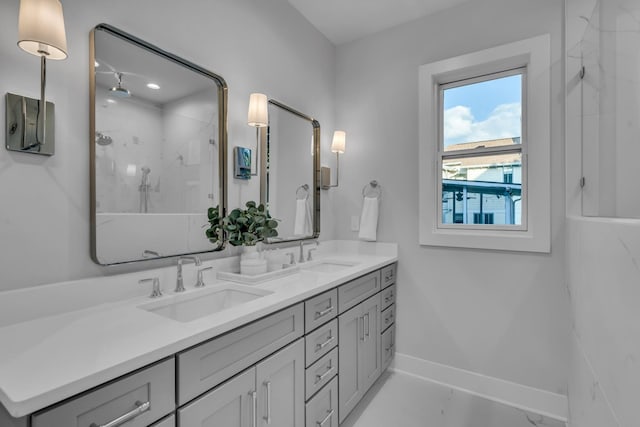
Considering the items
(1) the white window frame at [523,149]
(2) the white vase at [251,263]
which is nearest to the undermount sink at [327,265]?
(2) the white vase at [251,263]

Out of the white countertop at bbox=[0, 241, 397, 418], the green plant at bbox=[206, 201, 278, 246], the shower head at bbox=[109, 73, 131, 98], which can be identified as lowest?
the white countertop at bbox=[0, 241, 397, 418]

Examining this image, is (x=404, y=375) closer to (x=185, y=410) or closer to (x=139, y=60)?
(x=185, y=410)

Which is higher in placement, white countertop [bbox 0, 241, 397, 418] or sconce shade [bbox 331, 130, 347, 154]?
sconce shade [bbox 331, 130, 347, 154]

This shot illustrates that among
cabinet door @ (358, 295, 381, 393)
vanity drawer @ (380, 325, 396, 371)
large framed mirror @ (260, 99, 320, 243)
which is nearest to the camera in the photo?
cabinet door @ (358, 295, 381, 393)

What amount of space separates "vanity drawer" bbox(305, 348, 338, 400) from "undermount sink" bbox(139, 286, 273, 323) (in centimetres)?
43

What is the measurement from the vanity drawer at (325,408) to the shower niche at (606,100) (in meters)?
1.55

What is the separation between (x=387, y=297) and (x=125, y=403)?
72.7 inches

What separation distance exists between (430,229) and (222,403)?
182 centimetres

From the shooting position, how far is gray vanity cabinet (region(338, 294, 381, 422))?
1717mm

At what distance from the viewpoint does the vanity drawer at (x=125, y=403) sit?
666 millimetres

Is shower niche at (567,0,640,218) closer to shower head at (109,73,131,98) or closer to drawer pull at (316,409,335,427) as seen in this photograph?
drawer pull at (316,409,335,427)

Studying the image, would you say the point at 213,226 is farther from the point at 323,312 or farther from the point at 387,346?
the point at 387,346

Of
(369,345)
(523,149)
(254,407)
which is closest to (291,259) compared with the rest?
(369,345)

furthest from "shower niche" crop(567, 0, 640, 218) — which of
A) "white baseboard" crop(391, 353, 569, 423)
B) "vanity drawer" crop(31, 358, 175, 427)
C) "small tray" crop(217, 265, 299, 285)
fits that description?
"vanity drawer" crop(31, 358, 175, 427)
